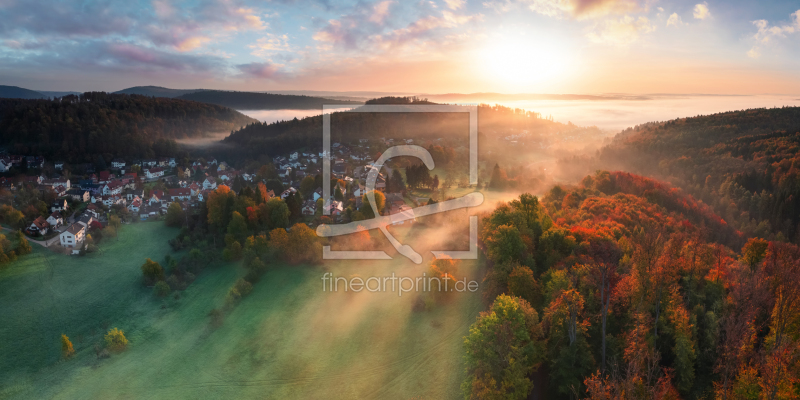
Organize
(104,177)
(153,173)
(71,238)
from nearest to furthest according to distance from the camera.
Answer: (71,238) → (104,177) → (153,173)

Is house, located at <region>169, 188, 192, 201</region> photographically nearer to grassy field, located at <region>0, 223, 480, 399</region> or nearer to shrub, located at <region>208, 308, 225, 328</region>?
grassy field, located at <region>0, 223, 480, 399</region>

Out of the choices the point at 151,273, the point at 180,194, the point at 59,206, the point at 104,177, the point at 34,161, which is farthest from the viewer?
the point at 34,161

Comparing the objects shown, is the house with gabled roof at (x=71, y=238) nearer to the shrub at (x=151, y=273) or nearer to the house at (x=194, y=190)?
the shrub at (x=151, y=273)

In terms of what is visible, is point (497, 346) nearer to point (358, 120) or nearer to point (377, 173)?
point (377, 173)

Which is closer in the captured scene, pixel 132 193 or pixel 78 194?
pixel 78 194

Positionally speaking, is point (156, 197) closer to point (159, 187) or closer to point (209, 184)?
point (159, 187)

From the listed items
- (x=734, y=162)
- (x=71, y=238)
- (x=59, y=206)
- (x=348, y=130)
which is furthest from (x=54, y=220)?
(x=734, y=162)

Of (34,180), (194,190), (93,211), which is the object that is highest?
(34,180)

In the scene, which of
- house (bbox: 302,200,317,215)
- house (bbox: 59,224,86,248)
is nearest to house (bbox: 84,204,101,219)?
Result: house (bbox: 59,224,86,248)

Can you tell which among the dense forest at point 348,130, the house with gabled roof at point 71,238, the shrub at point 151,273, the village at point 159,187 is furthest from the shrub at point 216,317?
the dense forest at point 348,130
